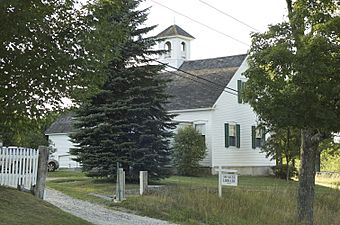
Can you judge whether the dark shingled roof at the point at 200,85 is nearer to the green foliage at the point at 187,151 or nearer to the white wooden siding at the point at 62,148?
the white wooden siding at the point at 62,148

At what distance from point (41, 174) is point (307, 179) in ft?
24.8

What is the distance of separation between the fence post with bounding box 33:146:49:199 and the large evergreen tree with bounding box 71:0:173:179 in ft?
25.3

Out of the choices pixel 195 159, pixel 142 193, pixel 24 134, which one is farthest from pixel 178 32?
pixel 24 134

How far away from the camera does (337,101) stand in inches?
568

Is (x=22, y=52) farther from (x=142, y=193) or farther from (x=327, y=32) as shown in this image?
(x=142, y=193)

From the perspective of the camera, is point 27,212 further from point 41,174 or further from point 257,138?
point 257,138

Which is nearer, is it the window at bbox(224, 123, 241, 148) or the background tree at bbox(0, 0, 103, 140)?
the background tree at bbox(0, 0, 103, 140)

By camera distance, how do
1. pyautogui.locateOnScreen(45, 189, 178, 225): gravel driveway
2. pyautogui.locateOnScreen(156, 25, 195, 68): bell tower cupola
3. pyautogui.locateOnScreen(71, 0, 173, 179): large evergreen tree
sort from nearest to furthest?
pyautogui.locateOnScreen(45, 189, 178, 225): gravel driveway < pyautogui.locateOnScreen(71, 0, 173, 179): large evergreen tree < pyautogui.locateOnScreen(156, 25, 195, 68): bell tower cupola

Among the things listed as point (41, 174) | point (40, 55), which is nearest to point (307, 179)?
point (41, 174)

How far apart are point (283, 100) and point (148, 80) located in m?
10.2

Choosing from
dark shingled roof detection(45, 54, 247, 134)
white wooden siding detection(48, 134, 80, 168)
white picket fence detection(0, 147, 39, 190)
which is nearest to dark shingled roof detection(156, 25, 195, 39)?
dark shingled roof detection(45, 54, 247, 134)

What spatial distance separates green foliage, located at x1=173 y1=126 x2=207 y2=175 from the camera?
32219 millimetres

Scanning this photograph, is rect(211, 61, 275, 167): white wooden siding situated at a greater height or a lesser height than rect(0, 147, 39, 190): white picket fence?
greater

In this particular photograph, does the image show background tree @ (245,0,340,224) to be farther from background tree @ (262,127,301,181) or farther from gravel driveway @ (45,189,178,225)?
background tree @ (262,127,301,181)
